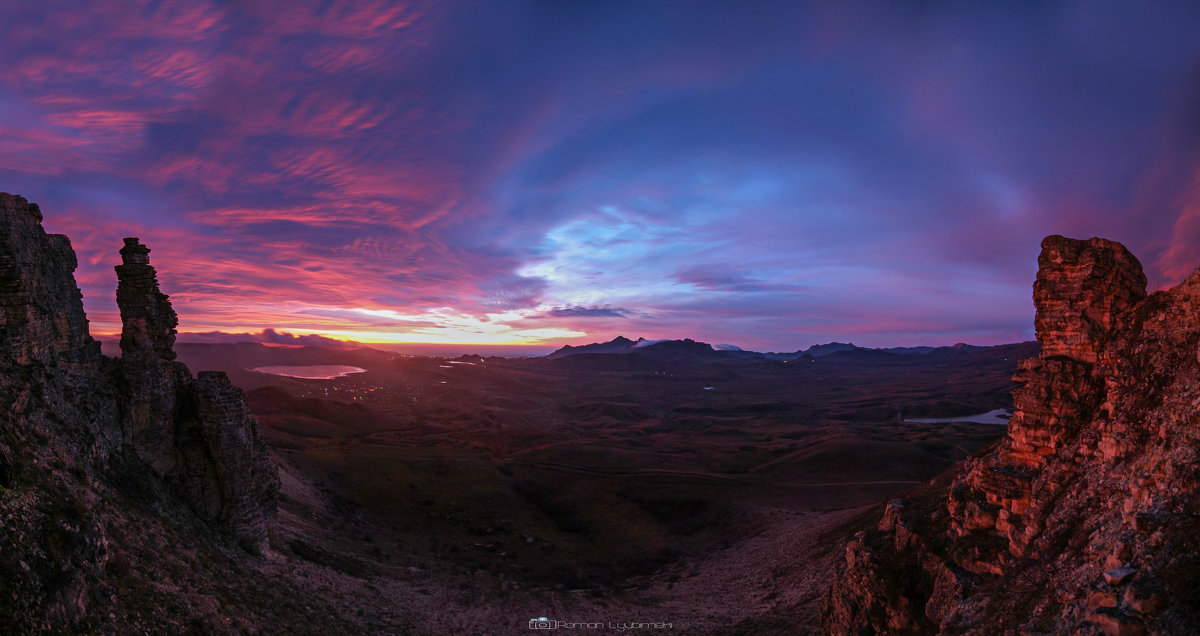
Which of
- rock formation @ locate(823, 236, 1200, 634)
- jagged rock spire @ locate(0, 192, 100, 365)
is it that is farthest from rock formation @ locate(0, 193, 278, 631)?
rock formation @ locate(823, 236, 1200, 634)

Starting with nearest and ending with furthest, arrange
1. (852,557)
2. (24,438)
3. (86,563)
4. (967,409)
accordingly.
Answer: (86,563), (24,438), (852,557), (967,409)

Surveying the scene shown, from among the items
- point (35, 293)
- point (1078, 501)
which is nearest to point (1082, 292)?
point (1078, 501)

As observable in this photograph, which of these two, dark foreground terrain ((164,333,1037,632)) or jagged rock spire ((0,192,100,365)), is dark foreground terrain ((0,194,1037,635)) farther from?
dark foreground terrain ((164,333,1037,632))

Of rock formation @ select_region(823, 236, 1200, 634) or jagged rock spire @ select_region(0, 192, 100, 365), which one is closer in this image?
rock formation @ select_region(823, 236, 1200, 634)

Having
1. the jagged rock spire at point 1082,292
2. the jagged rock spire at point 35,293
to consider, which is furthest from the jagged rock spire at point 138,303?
the jagged rock spire at point 1082,292

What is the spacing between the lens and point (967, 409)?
13738cm

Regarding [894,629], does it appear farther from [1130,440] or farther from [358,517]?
[358,517]

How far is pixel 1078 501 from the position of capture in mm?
11508

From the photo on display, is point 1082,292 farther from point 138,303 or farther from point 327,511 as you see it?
point 327,511

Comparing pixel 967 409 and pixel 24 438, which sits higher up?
pixel 24 438

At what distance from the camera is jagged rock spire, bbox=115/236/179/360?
2166 cm

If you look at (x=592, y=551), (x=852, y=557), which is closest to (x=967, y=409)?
(x=592, y=551)

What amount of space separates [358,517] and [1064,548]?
1900 inches

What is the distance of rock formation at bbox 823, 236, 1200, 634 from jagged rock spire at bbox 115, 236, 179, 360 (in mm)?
31906
